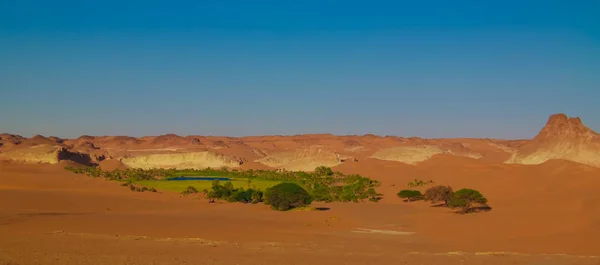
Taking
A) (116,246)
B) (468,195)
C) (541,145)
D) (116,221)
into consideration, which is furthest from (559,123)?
(116,246)

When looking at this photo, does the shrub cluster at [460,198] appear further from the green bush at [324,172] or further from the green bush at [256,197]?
the green bush at [324,172]

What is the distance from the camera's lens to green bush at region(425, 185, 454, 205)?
50.5 metres

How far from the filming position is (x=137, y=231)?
3030 cm

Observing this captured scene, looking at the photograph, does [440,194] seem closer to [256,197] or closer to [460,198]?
[460,198]

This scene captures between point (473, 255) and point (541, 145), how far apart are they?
51.0 metres

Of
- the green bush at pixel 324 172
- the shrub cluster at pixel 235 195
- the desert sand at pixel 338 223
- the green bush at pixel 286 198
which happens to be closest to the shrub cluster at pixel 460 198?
the desert sand at pixel 338 223

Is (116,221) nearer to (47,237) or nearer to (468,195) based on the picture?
(47,237)

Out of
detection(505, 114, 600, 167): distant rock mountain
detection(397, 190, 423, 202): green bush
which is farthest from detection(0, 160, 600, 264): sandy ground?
detection(505, 114, 600, 167): distant rock mountain

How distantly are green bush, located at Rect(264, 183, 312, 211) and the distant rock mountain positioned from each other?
33063 millimetres

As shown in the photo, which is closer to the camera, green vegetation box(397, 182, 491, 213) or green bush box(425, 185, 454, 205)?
green vegetation box(397, 182, 491, 213)

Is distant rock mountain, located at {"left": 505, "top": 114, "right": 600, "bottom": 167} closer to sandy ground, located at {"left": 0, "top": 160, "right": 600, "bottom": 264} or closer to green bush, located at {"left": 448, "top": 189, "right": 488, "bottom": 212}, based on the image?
sandy ground, located at {"left": 0, "top": 160, "right": 600, "bottom": 264}

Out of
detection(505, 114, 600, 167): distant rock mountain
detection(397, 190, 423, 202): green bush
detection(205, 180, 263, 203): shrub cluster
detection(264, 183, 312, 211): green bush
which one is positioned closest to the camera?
detection(264, 183, 312, 211): green bush

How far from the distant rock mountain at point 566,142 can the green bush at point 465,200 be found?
22920 millimetres

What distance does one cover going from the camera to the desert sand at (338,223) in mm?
21703
